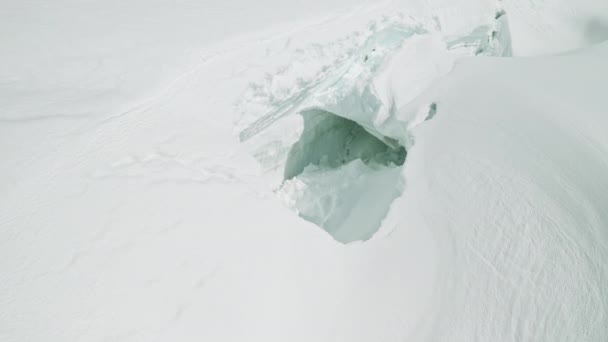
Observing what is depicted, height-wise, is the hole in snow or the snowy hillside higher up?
the snowy hillside

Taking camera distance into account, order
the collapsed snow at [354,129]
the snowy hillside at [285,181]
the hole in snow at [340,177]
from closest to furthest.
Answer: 1. the snowy hillside at [285,181]
2. the hole in snow at [340,177]
3. the collapsed snow at [354,129]

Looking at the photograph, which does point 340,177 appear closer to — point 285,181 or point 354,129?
point 285,181

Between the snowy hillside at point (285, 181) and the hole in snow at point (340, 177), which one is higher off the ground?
Answer: the snowy hillside at point (285, 181)

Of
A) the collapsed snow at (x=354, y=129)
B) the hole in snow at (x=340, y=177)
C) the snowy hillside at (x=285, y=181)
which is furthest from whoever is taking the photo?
the collapsed snow at (x=354, y=129)

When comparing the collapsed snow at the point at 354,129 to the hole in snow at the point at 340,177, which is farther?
the collapsed snow at the point at 354,129

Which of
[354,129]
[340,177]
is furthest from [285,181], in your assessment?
[354,129]

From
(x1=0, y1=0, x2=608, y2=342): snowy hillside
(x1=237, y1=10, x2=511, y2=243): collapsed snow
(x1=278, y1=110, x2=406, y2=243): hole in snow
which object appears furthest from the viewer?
(x1=237, y1=10, x2=511, y2=243): collapsed snow

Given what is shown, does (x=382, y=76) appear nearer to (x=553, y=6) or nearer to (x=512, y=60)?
(x=512, y=60)
